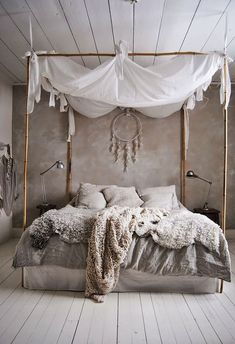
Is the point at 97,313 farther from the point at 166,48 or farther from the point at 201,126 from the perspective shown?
the point at 201,126

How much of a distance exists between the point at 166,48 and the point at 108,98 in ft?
3.61

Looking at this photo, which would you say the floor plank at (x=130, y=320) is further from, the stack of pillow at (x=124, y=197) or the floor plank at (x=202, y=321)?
the stack of pillow at (x=124, y=197)

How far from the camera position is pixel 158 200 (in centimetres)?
413

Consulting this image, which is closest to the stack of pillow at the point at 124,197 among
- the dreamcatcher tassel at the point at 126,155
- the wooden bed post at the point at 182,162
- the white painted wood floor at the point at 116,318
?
the wooden bed post at the point at 182,162

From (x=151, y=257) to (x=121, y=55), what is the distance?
5.83 feet

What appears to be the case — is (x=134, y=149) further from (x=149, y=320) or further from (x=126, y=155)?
(x=149, y=320)

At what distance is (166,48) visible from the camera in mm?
3504

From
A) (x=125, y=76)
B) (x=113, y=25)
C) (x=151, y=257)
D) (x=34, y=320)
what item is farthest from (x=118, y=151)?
(x=34, y=320)

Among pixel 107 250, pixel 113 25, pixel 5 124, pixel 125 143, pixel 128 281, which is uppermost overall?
pixel 113 25

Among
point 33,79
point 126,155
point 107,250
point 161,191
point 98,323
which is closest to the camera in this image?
point 98,323

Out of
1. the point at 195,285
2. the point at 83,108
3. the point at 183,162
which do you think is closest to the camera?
the point at 195,285

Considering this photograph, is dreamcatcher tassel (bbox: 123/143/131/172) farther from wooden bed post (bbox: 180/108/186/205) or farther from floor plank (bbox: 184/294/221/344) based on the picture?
floor plank (bbox: 184/294/221/344)

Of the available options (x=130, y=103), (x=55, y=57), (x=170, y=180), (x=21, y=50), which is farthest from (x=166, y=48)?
(x=170, y=180)

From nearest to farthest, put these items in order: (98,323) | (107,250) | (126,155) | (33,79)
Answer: (98,323) < (107,250) < (33,79) < (126,155)
